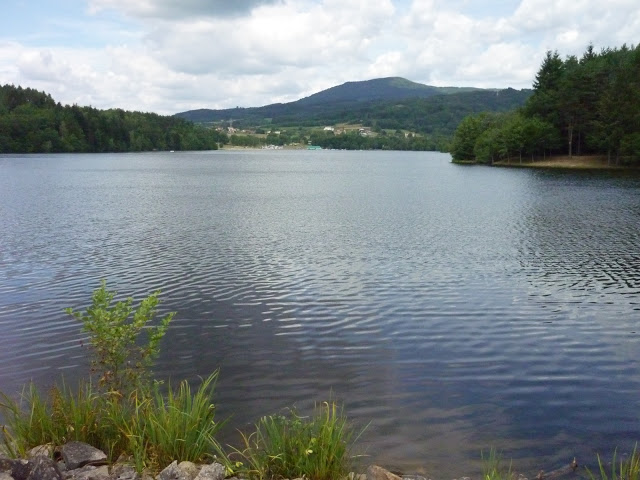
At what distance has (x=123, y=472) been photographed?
743 centimetres

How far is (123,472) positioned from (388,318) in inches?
416

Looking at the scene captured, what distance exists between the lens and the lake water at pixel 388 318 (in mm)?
10609

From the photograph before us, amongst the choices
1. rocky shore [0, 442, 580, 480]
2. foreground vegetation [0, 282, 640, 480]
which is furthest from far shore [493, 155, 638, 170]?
rocky shore [0, 442, 580, 480]

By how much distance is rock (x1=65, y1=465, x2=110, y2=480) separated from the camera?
723cm

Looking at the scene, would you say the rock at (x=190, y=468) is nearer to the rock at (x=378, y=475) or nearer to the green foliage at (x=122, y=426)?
the green foliage at (x=122, y=426)

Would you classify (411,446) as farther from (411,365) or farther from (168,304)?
(168,304)

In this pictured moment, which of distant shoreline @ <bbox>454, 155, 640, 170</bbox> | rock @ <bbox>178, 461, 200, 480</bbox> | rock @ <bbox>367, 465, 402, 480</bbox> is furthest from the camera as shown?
distant shoreline @ <bbox>454, 155, 640, 170</bbox>

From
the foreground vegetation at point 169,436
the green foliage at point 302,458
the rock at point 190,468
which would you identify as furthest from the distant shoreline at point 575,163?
the rock at point 190,468

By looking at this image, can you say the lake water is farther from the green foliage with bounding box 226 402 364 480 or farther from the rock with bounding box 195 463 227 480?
the rock with bounding box 195 463 227 480

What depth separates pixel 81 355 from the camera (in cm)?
1371

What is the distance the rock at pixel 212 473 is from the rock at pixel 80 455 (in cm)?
163

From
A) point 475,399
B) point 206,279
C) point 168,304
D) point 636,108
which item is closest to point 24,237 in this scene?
point 206,279

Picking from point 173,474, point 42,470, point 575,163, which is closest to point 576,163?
point 575,163

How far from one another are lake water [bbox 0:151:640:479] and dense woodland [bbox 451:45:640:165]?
5758 centimetres
